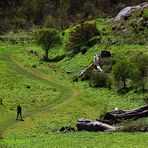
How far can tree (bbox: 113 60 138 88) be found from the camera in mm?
76938

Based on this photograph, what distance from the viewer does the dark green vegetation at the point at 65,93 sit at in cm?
4850

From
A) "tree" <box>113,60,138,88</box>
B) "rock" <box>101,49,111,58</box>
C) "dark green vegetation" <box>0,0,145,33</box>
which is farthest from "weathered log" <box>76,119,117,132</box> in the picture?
"dark green vegetation" <box>0,0,145,33</box>

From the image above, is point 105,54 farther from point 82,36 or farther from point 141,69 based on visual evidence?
point 82,36

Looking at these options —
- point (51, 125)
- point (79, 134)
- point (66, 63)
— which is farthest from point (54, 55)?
point (79, 134)

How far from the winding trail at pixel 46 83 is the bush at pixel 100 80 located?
428cm

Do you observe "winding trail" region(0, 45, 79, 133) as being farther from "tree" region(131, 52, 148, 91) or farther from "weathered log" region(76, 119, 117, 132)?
"tree" region(131, 52, 148, 91)

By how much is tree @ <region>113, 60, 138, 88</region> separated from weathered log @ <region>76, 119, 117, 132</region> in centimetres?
2452

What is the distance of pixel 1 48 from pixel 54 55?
21088mm

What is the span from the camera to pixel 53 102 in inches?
2936

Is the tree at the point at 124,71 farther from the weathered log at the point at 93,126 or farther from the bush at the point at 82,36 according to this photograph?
the bush at the point at 82,36

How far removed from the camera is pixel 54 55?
124000 millimetres

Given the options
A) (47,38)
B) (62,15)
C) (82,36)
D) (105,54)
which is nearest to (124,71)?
(105,54)

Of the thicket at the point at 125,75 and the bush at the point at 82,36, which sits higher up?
the bush at the point at 82,36

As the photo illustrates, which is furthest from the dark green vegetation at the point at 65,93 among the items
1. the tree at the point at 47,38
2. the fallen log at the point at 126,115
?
the tree at the point at 47,38
